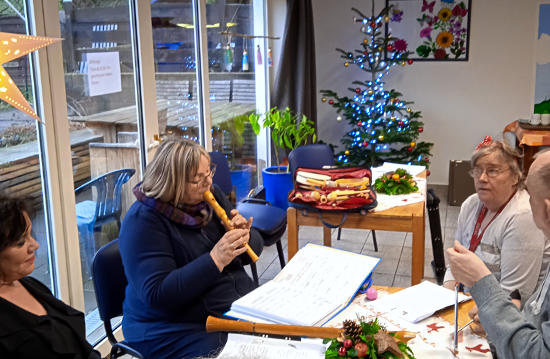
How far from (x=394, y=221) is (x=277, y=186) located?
2.32m

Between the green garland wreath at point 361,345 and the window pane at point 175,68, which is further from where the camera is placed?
the window pane at point 175,68

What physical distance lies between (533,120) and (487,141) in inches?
140

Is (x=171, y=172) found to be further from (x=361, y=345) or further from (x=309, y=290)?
(x=361, y=345)

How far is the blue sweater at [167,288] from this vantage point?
6.44 feet

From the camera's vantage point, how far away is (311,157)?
4.50m

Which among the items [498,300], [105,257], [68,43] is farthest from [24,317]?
[68,43]

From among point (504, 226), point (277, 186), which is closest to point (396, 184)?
point (504, 226)

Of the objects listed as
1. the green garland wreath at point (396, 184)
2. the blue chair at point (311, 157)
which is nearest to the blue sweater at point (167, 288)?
the green garland wreath at point (396, 184)

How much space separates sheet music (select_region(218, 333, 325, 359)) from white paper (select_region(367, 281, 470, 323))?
1.17ft

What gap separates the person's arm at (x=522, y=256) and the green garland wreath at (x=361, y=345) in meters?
0.90

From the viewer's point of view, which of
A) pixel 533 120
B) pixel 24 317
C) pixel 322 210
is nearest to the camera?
pixel 24 317

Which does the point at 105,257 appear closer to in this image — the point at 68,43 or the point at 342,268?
the point at 342,268

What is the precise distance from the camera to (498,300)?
4.85 feet

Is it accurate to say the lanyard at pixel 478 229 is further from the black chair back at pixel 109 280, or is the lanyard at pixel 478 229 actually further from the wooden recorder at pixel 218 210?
the black chair back at pixel 109 280
